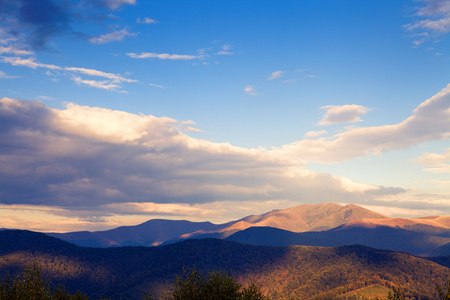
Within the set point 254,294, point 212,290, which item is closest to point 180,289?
point 212,290

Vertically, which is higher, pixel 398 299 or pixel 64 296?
pixel 398 299

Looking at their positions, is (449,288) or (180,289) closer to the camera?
(449,288)

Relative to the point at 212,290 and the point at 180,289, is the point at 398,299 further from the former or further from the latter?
the point at 180,289

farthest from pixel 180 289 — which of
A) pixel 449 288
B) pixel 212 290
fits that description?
pixel 449 288

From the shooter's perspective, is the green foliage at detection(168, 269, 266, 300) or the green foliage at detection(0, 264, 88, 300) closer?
the green foliage at detection(168, 269, 266, 300)

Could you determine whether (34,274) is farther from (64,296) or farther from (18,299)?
(64,296)

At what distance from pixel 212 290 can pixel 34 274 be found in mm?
42947

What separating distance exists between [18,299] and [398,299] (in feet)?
274

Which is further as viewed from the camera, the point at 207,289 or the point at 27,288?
the point at 27,288

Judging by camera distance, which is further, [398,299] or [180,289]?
[180,289]

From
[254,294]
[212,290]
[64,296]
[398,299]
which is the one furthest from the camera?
[64,296]

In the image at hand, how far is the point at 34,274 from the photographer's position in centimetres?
9250

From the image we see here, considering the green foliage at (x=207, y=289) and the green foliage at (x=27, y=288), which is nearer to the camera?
the green foliage at (x=207, y=289)

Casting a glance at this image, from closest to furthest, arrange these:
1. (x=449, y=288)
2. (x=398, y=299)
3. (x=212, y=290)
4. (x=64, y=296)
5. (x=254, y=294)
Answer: (x=449, y=288) < (x=398, y=299) < (x=212, y=290) < (x=254, y=294) < (x=64, y=296)
